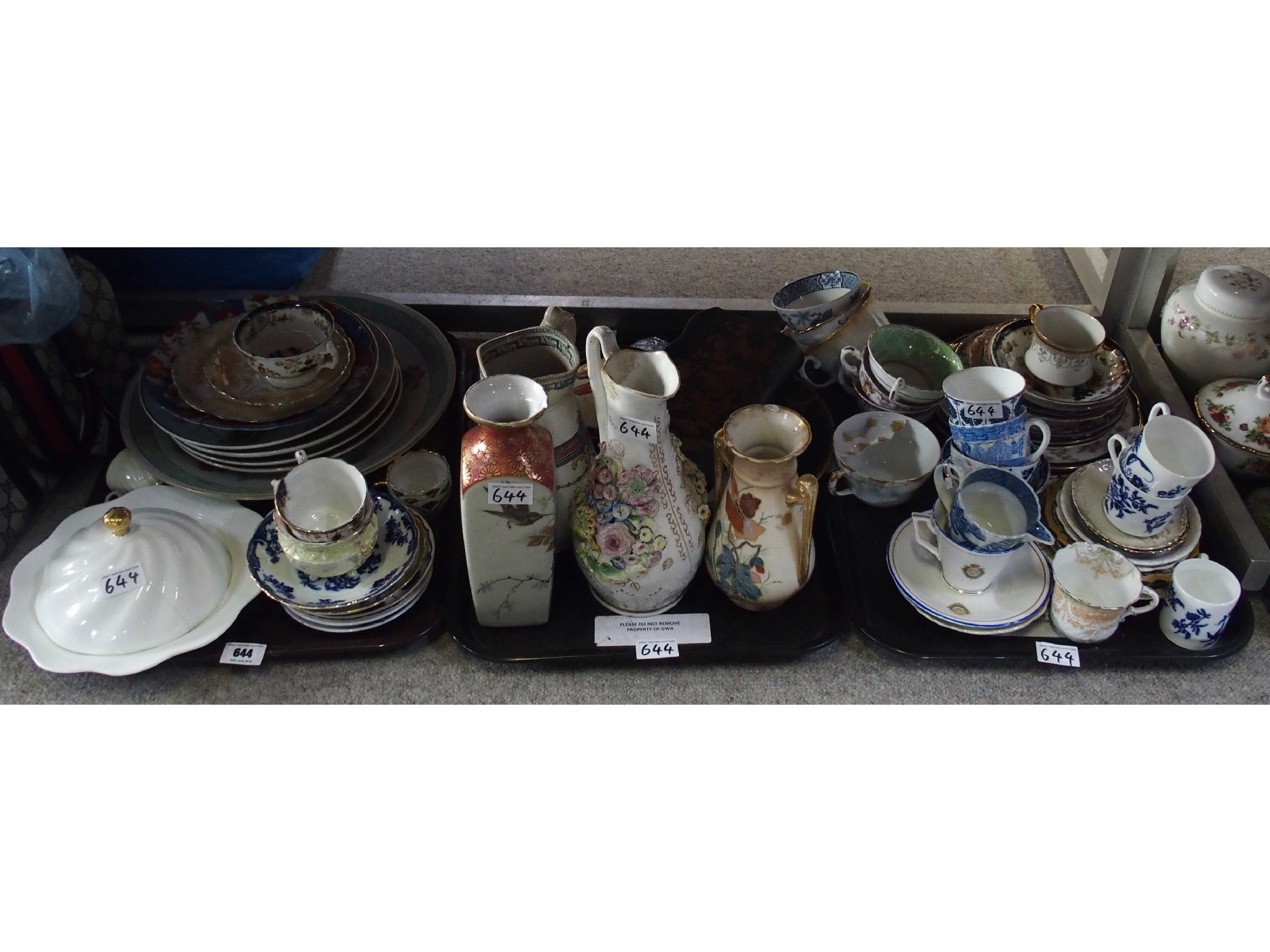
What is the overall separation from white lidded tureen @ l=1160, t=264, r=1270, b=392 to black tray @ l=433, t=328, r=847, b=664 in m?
0.51

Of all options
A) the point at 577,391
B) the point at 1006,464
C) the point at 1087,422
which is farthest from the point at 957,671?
the point at 577,391

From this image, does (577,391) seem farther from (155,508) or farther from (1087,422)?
(1087,422)

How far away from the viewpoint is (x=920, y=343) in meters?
1.14

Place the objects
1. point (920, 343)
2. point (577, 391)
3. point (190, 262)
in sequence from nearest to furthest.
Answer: point (577, 391) < point (920, 343) < point (190, 262)

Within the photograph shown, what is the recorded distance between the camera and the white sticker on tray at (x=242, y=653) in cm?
95

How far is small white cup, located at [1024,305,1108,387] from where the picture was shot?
3.55 feet

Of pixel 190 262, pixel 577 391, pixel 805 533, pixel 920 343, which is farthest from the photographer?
pixel 190 262

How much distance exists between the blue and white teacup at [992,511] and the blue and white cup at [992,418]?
31 mm

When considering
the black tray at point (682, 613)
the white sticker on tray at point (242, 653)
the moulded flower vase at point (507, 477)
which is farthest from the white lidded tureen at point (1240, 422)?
the white sticker on tray at point (242, 653)

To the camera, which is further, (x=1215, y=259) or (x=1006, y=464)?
(x=1215, y=259)

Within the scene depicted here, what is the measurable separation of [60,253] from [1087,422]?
3.75 ft

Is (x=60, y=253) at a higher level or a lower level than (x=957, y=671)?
higher

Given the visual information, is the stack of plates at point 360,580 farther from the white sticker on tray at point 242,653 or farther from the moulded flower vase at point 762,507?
the moulded flower vase at point 762,507

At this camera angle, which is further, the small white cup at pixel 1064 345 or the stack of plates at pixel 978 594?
the small white cup at pixel 1064 345
